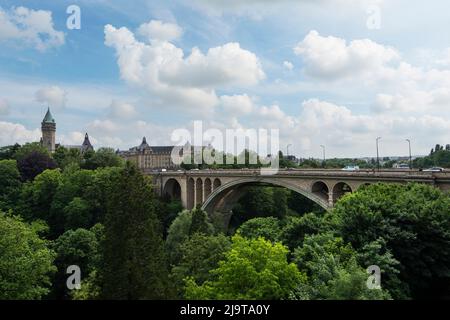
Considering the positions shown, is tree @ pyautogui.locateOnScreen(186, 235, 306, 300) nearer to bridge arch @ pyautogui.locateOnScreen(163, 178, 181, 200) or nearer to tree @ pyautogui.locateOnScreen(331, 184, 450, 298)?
tree @ pyautogui.locateOnScreen(331, 184, 450, 298)

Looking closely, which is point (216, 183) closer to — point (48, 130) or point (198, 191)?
point (198, 191)

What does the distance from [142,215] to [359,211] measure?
1026 centimetres

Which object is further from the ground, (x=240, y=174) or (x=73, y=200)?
(x=240, y=174)

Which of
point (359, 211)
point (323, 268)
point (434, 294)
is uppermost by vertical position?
point (359, 211)

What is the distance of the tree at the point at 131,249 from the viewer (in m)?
15.3

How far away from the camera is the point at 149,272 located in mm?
15539

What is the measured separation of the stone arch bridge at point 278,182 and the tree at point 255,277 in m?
14.6

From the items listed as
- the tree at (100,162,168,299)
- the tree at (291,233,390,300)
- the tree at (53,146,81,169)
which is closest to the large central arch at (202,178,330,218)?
the tree at (291,233,390,300)

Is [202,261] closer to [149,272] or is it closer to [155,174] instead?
[149,272]

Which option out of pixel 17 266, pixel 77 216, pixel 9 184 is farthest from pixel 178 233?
pixel 9 184

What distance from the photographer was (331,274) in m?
A: 14.2
